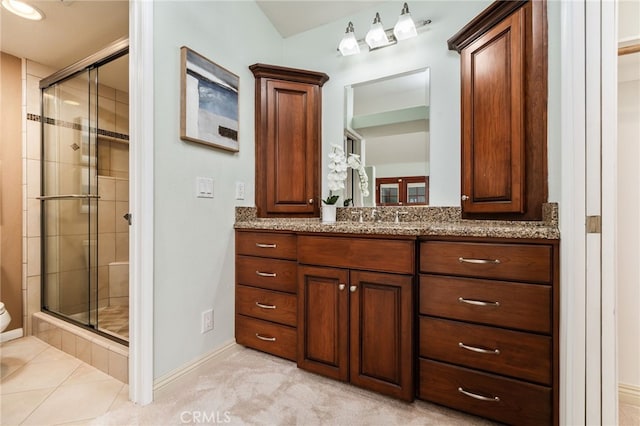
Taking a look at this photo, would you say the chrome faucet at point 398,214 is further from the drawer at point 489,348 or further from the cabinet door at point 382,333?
the drawer at point 489,348

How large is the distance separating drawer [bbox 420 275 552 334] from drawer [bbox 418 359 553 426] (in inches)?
9.2

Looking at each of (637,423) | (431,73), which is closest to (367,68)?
(431,73)

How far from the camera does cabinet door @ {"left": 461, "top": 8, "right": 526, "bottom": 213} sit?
133cm

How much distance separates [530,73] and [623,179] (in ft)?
2.25

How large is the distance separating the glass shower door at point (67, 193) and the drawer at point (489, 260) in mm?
2538

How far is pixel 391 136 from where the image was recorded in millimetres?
2004

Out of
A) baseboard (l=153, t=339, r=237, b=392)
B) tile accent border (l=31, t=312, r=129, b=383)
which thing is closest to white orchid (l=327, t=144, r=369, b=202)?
baseboard (l=153, t=339, r=237, b=392)

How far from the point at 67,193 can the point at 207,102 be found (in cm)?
157

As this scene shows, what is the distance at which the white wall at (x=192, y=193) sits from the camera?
1396 millimetres

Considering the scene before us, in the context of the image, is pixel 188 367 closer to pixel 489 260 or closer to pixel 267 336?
pixel 267 336

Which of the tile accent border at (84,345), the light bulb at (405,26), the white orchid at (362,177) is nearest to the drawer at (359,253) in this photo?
the white orchid at (362,177)

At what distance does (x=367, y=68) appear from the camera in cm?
207

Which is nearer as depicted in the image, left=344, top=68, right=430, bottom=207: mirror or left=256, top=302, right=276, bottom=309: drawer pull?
left=256, top=302, right=276, bottom=309: drawer pull

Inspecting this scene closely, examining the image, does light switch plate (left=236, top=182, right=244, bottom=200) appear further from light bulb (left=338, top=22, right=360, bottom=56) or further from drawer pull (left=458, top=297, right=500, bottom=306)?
drawer pull (left=458, top=297, right=500, bottom=306)
